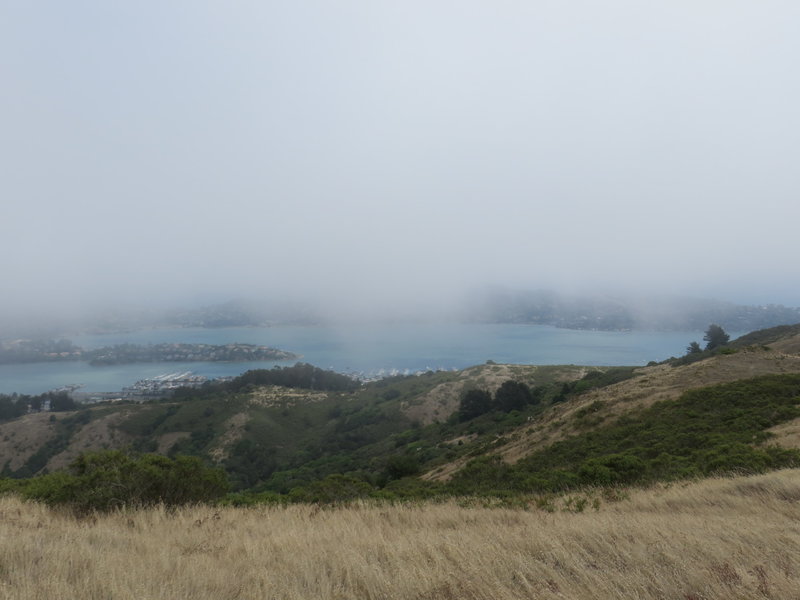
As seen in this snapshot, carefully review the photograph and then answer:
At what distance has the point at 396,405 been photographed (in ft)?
168

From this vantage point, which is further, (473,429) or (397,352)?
(397,352)

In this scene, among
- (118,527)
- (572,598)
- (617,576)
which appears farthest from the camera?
(118,527)

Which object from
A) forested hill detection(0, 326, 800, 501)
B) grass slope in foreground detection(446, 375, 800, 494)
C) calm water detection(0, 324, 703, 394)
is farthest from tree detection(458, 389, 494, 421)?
calm water detection(0, 324, 703, 394)

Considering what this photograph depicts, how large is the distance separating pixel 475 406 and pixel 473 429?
804 centimetres

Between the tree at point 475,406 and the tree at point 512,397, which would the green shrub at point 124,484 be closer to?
the tree at point 512,397

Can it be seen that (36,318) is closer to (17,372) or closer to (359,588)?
(17,372)

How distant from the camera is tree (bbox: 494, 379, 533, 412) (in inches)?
1355

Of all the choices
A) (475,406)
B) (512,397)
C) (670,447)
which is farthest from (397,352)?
(670,447)

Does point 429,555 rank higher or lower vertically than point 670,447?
higher

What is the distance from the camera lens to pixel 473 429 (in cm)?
2964

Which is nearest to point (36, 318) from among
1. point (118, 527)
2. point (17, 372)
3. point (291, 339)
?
point (17, 372)

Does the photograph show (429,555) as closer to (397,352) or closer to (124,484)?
(124,484)

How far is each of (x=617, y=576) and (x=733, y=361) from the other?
22.3 meters

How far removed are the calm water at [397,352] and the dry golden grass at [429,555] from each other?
361ft
